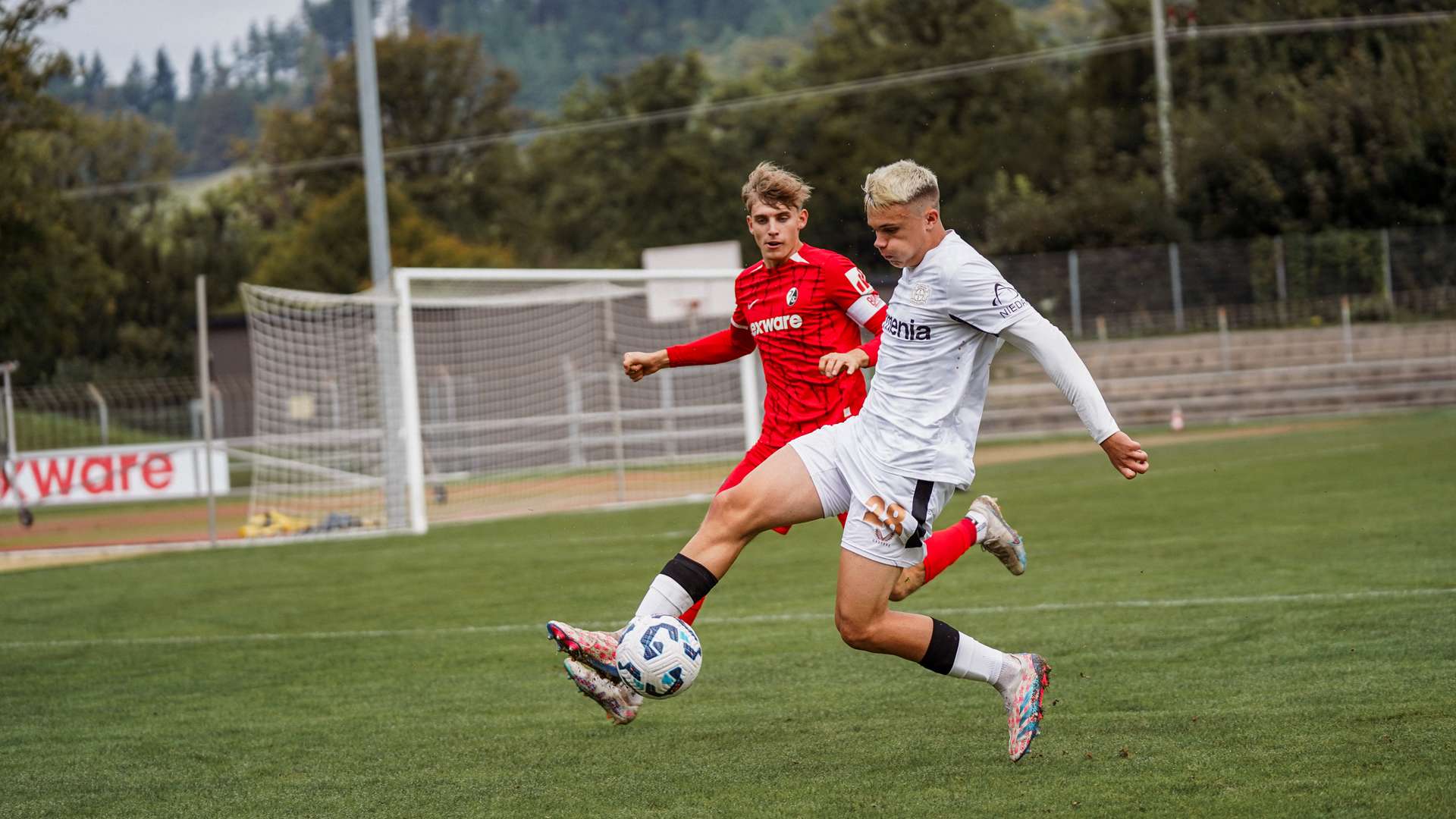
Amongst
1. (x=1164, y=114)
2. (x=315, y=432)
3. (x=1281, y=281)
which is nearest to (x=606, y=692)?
(x=315, y=432)

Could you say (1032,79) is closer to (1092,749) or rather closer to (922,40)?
(922,40)

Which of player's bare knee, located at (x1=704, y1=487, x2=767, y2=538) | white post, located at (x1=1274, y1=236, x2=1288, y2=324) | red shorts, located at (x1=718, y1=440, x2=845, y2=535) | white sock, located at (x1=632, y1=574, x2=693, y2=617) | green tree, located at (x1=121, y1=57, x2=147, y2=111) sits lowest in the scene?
white sock, located at (x1=632, y1=574, x2=693, y2=617)

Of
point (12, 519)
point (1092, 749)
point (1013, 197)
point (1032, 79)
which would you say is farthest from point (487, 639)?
point (1032, 79)

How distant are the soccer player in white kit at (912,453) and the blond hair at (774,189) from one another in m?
0.97

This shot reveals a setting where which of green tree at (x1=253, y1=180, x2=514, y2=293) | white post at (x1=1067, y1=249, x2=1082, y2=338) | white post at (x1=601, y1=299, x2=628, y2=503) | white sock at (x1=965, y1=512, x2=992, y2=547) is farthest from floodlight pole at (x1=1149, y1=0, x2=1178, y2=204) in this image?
white sock at (x1=965, y1=512, x2=992, y2=547)

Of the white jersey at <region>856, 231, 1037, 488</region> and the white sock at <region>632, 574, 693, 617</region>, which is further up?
the white jersey at <region>856, 231, 1037, 488</region>

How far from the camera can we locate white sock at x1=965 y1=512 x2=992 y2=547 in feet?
20.7

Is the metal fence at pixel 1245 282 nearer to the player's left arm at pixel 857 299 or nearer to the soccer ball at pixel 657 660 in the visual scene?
the player's left arm at pixel 857 299

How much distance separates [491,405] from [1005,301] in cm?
1894

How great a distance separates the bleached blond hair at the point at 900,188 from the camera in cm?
520

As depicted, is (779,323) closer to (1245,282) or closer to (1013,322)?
(1013,322)

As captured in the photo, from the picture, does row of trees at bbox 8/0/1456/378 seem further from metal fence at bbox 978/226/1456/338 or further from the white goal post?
the white goal post

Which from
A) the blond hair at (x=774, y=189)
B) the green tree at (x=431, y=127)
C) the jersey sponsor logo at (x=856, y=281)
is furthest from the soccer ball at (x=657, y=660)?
the green tree at (x=431, y=127)

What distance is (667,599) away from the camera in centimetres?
548
